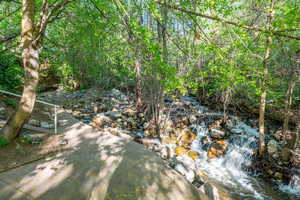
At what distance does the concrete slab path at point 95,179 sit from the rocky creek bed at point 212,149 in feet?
2.78

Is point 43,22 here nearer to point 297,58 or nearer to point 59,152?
point 59,152

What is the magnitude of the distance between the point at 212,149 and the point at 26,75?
6.54 metres

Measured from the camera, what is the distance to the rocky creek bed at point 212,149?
161 inches

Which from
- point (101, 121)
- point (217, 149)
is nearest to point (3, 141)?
point (101, 121)

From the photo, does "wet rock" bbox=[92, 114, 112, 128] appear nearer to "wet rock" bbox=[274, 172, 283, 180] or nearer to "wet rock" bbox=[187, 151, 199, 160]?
"wet rock" bbox=[187, 151, 199, 160]

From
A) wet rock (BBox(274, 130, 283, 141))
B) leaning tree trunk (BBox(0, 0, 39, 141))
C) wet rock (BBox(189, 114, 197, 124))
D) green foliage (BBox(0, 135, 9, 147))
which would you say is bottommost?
wet rock (BBox(274, 130, 283, 141))

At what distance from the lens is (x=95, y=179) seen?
2334 mm

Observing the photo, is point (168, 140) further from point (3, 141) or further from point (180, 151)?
point (3, 141)

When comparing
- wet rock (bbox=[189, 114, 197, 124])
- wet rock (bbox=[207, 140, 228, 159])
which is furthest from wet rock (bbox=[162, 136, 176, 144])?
wet rock (bbox=[189, 114, 197, 124])

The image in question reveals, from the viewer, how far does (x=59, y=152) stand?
121 inches

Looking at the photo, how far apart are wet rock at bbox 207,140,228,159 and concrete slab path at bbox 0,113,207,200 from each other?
345 centimetres

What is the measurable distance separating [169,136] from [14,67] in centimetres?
766

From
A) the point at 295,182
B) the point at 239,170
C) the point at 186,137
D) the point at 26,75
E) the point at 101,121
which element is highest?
the point at 26,75

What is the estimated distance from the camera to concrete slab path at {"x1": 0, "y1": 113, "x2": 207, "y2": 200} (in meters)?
2.01
